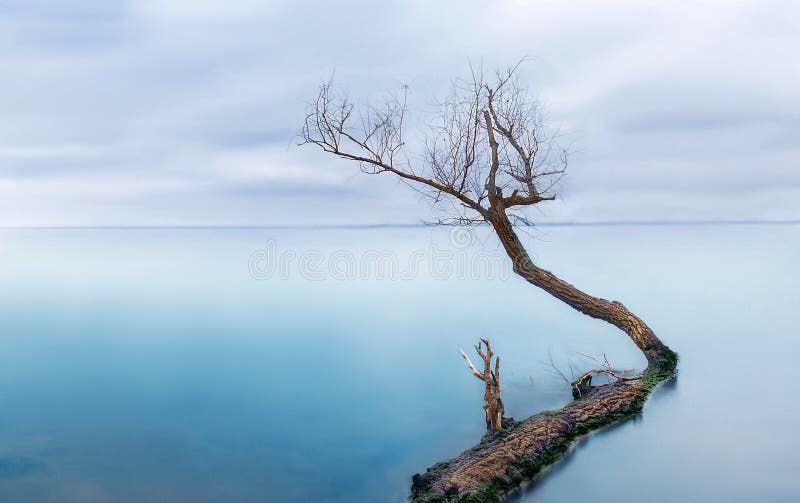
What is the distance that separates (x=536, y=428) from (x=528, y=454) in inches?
24.5

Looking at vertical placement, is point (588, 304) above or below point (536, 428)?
above

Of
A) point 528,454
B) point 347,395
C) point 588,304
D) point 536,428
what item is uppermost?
point 588,304

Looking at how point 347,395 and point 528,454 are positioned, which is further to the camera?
point 347,395

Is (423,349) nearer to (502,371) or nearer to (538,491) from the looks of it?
(502,371)

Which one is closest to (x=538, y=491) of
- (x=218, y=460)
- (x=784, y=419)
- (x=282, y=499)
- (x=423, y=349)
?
(x=282, y=499)

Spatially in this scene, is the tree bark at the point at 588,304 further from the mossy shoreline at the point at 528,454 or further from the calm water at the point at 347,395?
the mossy shoreline at the point at 528,454

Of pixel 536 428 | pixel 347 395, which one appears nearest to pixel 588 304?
pixel 536 428

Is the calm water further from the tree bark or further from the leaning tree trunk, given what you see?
the tree bark

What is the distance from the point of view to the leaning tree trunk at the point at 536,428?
6363 mm

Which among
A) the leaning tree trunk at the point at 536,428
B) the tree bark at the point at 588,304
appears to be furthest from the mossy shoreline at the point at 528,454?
the tree bark at the point at 588,304

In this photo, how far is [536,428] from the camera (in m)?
7.68

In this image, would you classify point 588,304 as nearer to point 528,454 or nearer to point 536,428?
point 536,428

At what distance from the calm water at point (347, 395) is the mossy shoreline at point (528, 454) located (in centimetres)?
21

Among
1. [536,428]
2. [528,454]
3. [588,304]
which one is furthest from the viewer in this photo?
[588,304]
